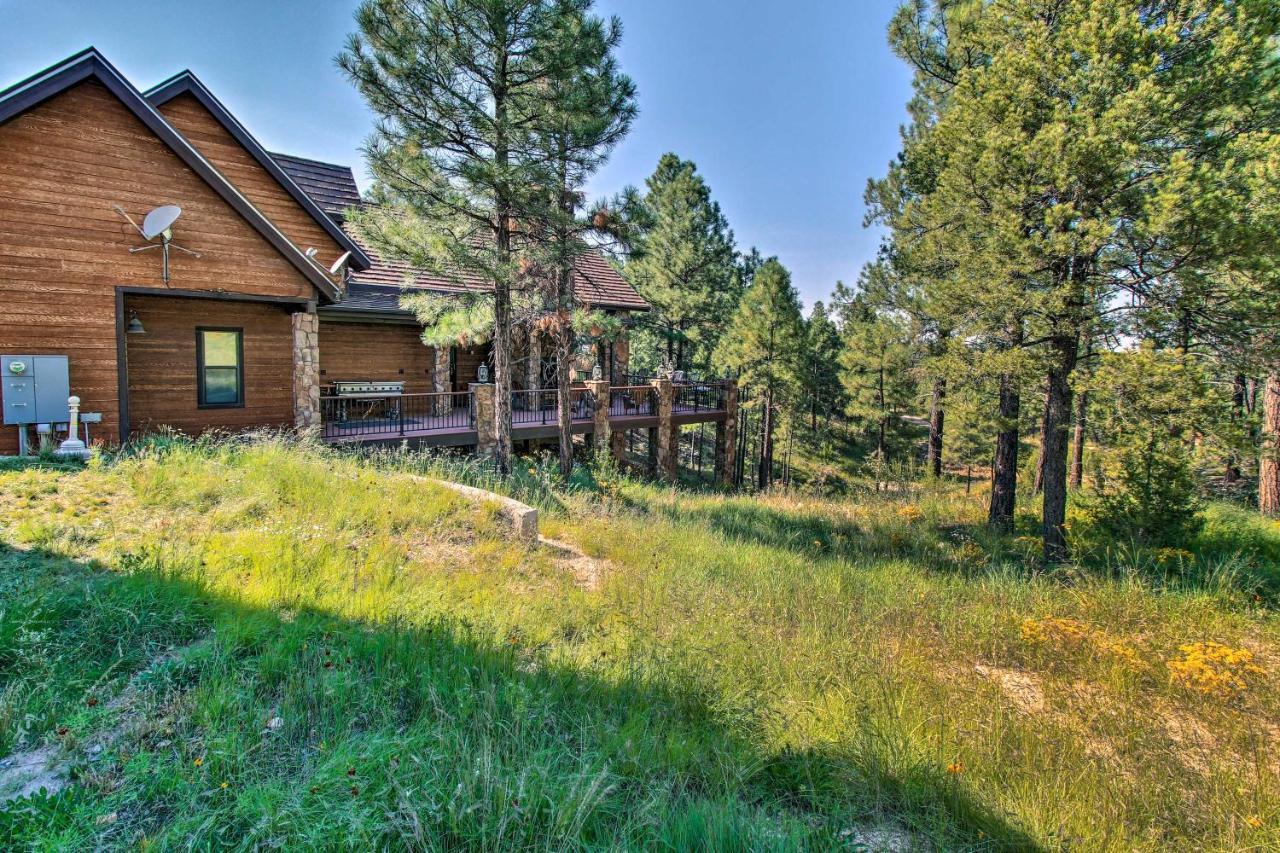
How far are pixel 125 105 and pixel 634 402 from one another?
12491mm

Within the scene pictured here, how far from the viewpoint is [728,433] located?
19.7 m

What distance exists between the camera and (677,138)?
25.2 m

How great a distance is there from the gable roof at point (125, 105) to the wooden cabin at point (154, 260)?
0.07ft

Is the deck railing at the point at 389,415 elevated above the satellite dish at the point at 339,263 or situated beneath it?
situated beneath

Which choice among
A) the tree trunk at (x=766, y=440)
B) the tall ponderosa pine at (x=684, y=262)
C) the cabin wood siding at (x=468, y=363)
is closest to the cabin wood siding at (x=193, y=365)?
the cabin wood siding at (x=468, y=363)

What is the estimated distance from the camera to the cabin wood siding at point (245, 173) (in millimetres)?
12095

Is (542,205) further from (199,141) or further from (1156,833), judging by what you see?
→ (1156,833)

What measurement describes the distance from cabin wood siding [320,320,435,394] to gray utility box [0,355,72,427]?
223 inches

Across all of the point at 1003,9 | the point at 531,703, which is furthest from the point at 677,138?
the point at 531,703

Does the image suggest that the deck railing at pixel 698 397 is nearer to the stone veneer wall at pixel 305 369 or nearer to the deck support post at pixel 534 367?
the deck support post at pixel 534 367

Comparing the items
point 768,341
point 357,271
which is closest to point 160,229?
point 357,271

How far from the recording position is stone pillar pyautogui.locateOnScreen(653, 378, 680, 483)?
691 inches

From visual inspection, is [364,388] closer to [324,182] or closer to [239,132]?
[239,132]

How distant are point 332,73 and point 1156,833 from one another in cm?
1217
